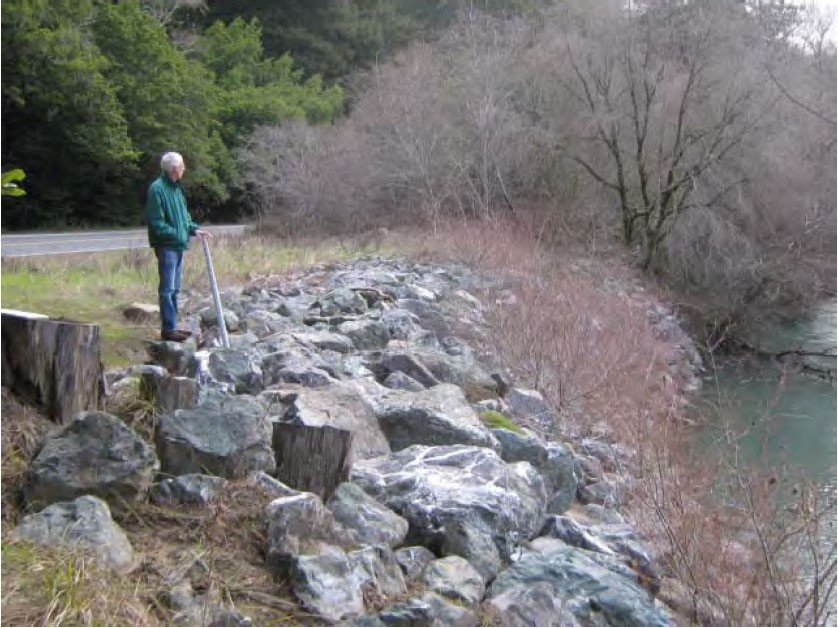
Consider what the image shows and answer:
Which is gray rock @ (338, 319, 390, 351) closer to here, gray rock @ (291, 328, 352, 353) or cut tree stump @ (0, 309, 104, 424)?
gray rock @ (291, 328, 352, 353)

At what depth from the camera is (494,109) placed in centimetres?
2533

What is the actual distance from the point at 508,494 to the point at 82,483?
2503 millimetres

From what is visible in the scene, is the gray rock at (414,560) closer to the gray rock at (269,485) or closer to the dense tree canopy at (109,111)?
the gray rock at (269,485)

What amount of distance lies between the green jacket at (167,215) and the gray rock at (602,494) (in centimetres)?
390

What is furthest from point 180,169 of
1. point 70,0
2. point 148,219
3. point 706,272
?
point 70,0

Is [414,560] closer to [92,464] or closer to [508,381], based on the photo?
[92,464]

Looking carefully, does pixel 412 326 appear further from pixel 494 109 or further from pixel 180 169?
pixel 494 109

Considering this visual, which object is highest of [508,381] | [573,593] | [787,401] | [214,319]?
[214,319]

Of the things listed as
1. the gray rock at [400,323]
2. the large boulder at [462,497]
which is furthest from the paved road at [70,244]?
the large boulder at [462,497]

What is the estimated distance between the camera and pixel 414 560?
513 centimetres

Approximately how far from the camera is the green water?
11289 millimetres

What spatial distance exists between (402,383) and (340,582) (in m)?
4.26

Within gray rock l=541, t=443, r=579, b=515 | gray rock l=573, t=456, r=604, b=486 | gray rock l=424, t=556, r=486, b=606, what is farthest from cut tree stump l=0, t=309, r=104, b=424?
gray rock l=573, t=456, r=604, b=486

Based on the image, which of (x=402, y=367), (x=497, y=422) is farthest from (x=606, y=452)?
(x=402, y=367)
